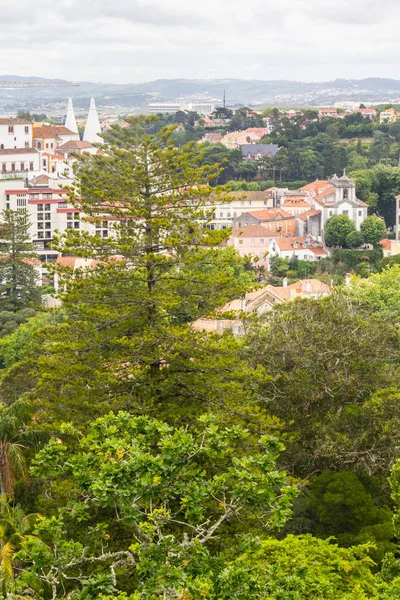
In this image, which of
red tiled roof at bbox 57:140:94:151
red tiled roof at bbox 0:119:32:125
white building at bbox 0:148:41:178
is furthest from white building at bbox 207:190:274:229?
red tiled roof at bbox 0:119:32:125

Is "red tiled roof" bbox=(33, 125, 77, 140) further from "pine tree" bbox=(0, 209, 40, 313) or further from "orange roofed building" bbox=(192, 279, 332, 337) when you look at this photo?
"orange roofed building" bbox=(192, 279, 332, 337)

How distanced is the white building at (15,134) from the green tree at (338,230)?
27.6 meters

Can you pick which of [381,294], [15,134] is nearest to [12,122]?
[15,134]

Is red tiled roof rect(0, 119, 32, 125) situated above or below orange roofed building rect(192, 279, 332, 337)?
above

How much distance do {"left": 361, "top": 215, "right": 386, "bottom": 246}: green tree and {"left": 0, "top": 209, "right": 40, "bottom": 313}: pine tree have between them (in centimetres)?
2256

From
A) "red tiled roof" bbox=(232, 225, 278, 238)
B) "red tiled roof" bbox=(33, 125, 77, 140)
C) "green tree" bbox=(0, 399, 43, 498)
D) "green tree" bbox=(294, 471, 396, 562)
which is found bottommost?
"red tiled roof" bbox=(232, 225, 278, 238)

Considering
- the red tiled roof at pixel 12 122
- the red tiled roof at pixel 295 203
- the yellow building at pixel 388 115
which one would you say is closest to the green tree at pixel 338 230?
the red tiled roof at pixel 295 203

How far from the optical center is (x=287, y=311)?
65.2 feet

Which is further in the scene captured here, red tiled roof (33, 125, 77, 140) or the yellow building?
the yellow building

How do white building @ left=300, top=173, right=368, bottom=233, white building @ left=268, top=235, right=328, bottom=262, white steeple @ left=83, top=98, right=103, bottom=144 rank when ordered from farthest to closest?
white steeple @ left=83, top=98, right=103, bottom=144
white building @ left=300, top=173, right=368, bottom=233
white building @ left=268, top=235, right=328, bottom=262

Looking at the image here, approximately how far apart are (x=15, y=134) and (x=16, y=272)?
125 feet

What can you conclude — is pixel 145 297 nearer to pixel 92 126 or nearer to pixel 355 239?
pixel 355 239

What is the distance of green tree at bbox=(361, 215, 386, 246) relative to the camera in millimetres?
56375

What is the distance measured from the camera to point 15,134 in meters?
75.5
